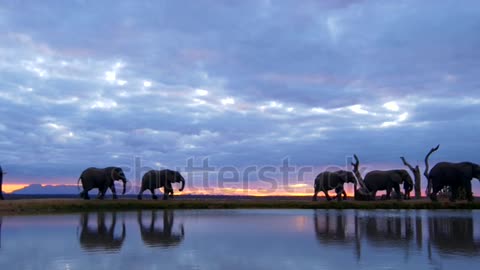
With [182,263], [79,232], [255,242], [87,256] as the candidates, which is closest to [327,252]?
[255,242]

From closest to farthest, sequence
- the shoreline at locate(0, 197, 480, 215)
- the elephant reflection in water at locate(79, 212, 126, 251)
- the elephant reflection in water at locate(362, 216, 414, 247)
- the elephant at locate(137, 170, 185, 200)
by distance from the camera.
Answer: the elephant reflection in water at locate(79, 212, 126, 251)
the elephant reflection in water at locate(362, 216, 414, 247)
the shoreline at locate(0, 197, 480, 215)
the elephant at locate(137, 170, 185, 200)

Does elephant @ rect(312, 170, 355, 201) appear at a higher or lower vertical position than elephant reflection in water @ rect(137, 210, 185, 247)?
higher

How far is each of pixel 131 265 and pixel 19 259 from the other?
10.8 ft

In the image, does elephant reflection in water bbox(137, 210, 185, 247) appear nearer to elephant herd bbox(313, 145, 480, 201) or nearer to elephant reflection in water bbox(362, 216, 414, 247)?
elephant reflection in water bbox(362, 216, 414, 247)

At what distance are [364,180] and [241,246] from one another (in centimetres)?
3518

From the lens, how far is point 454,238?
1708 cm

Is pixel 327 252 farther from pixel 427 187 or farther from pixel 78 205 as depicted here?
pixel 427 187

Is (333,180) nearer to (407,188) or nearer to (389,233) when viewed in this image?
(407,188)

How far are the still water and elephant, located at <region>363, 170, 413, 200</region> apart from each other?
79.1 feet

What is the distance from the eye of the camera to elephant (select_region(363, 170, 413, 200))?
150 feet

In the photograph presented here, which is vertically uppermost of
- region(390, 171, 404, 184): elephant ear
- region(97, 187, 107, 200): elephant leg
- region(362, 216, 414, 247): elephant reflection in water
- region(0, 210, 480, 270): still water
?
region(390, 171, 404, 184): elephant ear

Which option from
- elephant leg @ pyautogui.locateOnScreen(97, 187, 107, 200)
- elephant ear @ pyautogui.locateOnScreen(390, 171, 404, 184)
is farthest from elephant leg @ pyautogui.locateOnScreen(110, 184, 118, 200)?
elephant ear @ pyautogui.locateOnScreen(390, 171, 404, 184)

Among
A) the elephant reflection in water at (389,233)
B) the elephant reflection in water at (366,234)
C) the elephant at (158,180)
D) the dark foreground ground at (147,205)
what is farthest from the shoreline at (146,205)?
the elephant reflection in water at (366,234)

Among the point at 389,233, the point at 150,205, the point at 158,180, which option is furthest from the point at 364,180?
the point at 389,233
